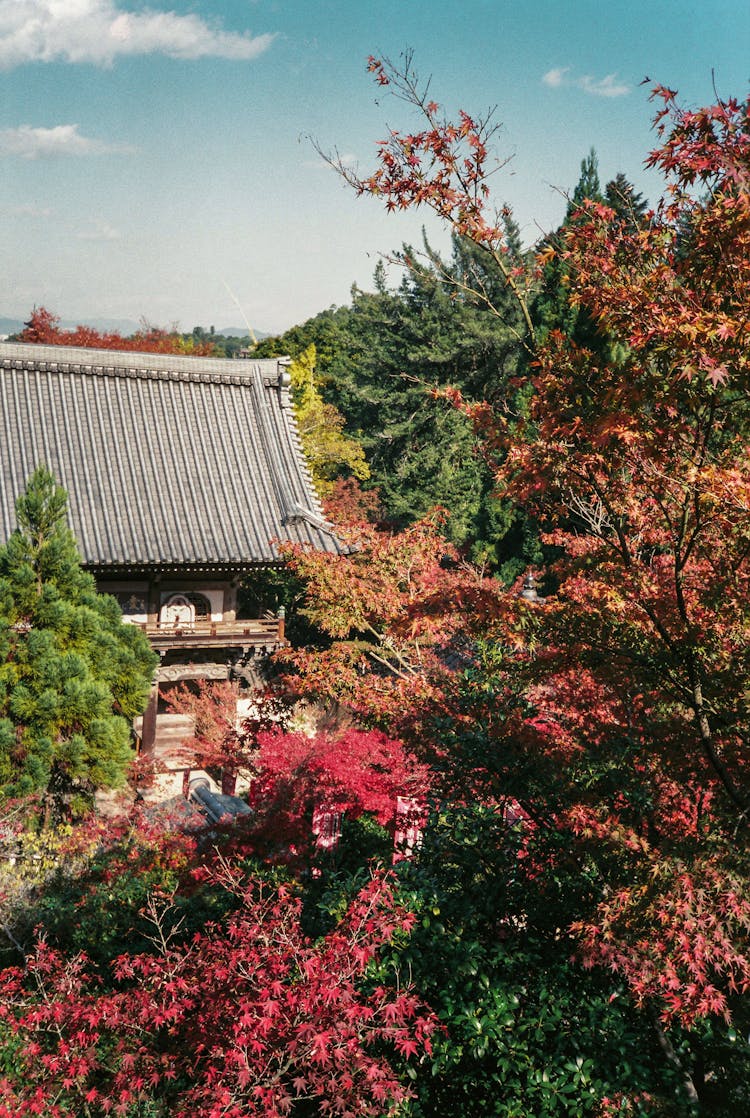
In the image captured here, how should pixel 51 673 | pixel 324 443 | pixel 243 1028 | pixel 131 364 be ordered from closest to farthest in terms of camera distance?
pixel 243 1028
pixel 51 673
pixel 131 364
pixel 324 443

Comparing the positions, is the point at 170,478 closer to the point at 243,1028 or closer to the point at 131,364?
the point at 131,364

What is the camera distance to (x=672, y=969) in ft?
13.5

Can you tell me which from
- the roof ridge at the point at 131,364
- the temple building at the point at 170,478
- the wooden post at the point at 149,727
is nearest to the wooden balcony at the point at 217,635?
the temple building at the point at 170,478

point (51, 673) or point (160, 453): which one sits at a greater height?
point (160, 453)

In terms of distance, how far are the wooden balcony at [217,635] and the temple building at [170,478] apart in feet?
0.08

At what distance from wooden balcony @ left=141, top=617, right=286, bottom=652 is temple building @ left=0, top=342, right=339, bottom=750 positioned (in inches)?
0.9

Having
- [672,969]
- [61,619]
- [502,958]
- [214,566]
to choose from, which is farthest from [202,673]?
[672,969]

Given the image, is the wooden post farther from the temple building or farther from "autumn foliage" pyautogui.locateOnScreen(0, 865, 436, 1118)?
"autumn foliage" pyautogui.locateOnScreen(0, 865, 436, 1118)

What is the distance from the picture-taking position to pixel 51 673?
10.7 m

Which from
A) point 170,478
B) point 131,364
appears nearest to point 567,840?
point 170,478

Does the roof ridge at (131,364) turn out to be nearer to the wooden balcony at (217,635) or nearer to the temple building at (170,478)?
the temple building at (170,478)

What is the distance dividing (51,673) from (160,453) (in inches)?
289

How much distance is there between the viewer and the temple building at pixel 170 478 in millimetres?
15695

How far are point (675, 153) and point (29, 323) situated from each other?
120ft
